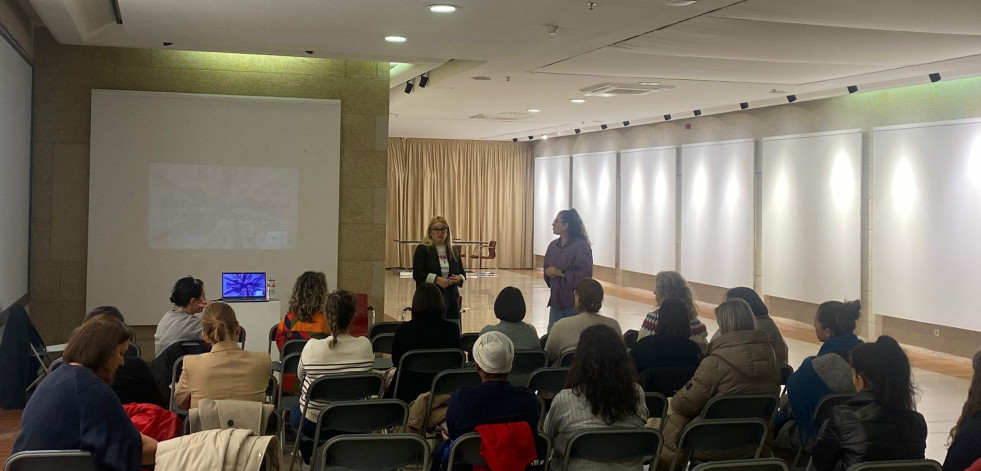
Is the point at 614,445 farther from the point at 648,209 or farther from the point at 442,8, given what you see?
the point at 648,209

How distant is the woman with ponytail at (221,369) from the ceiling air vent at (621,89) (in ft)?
24.4

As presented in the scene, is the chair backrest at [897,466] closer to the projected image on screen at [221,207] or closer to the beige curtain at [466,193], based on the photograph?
the projected image on screen at [221,207]

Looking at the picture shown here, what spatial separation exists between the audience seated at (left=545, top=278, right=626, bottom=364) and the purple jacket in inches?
97.7

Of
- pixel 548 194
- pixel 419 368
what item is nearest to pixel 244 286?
pixel 419 368

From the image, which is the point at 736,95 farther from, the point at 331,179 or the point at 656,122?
the point at 331,179

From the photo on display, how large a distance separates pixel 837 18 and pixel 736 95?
5117 mm

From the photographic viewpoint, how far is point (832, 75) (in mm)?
9773

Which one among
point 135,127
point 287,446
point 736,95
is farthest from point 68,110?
point 736,95

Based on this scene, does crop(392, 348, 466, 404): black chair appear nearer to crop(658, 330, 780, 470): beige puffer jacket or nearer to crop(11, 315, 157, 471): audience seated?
crop(658, 330, 780, 470): beige puffer jacket

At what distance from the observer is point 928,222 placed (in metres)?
10.2

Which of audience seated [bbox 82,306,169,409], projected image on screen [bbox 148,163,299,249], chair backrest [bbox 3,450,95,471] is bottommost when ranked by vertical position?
chair backrest [bbox 3,450,95,471]

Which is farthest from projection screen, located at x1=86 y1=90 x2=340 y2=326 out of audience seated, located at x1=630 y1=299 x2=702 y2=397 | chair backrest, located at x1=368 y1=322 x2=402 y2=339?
audience seated, located at x1=630 y1=299 x2=702 y2=397

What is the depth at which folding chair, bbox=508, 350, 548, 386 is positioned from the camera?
5.22 m

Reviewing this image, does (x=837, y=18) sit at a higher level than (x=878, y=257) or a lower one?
higher
